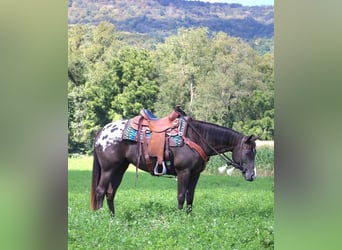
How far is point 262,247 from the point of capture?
18.0 feet

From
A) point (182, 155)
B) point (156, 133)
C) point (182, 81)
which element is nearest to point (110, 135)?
point (156, 133)

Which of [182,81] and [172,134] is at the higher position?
[182,81]

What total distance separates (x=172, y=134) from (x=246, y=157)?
729mm

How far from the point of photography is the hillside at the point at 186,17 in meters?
5.52

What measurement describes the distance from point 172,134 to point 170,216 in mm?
774

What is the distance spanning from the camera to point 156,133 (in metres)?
5.54

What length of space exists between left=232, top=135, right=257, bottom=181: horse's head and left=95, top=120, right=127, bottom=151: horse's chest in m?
1.10

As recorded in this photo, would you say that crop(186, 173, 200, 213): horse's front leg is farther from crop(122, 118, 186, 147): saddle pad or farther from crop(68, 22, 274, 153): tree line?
crop(68, 22, 274, 153): tree line

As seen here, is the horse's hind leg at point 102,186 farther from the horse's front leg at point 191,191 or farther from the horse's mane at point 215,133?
the horse's mane at point 215,133

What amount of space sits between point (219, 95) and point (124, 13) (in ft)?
3.87

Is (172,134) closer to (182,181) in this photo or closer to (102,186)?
(182,181)

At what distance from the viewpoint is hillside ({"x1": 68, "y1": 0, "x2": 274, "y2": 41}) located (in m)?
5.52

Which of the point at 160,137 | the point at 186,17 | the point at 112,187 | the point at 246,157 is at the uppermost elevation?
the point at 186,17
